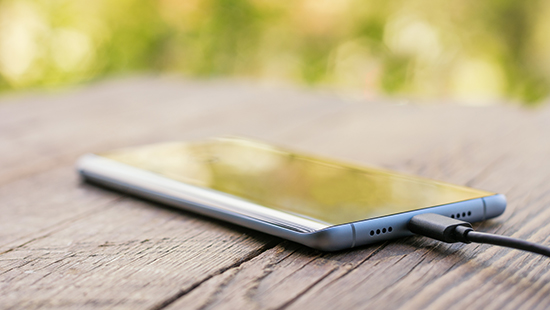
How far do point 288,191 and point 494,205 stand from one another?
7.8 inches

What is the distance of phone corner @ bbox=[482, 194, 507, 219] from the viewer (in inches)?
19.2

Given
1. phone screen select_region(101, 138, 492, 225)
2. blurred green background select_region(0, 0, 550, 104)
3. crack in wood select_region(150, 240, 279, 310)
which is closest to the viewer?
crack in wood select_region(150, 240, 279, 310)

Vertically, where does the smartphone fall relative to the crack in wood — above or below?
above

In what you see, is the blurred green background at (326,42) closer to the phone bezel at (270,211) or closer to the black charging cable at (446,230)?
the phone bezel at (270,211)

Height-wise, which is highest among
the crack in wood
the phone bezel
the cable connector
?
the cable connector

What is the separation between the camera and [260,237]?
47 cm

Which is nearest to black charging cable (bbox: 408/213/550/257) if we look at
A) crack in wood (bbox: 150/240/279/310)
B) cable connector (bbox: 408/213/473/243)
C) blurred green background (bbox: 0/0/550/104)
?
cable connector (bbox: 408/213/473/243)

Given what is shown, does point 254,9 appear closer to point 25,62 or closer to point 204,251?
point 25,62

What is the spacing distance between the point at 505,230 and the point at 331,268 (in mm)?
195

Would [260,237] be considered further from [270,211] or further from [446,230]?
[446,230]

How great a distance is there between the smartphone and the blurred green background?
2619 mm

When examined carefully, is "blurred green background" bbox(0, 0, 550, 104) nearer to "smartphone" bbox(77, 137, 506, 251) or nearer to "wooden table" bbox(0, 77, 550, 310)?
"wooden table" bbox(0, 77, 550, 310)

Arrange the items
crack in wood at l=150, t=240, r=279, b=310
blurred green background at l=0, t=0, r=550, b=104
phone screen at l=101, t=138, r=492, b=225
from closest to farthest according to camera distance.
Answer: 1. crack in wood at l=150, t=240, r=279, b=310
2. phone screen at l=101, t=138, r=492, b=225
3. blurred green background at l=0, t=0, r=550, b=104

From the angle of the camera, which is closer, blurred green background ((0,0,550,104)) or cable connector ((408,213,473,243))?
cable connector ((408,213,473,243))
